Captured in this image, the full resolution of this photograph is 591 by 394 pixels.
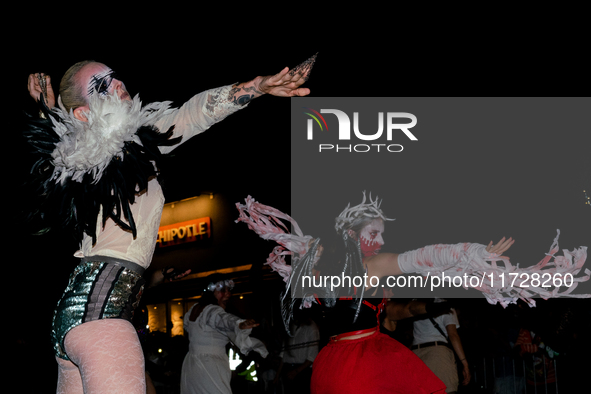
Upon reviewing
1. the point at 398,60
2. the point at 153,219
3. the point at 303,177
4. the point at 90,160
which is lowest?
the point at 153,219

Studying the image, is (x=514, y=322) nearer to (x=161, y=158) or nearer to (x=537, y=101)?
(x=537, y=101)

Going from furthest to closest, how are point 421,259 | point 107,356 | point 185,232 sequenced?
1. point 185,232
2. point 421,259
3. point 107,356

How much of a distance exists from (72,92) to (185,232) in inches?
640

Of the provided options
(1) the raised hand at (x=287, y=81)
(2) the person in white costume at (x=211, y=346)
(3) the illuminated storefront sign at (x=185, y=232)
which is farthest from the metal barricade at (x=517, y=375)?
(3) the illuminated storefront sign at (x=185, y=232)

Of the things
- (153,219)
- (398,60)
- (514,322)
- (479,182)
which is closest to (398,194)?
(479,182)

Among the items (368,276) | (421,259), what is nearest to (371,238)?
(368,276)

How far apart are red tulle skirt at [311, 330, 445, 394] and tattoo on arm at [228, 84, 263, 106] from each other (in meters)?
2.04

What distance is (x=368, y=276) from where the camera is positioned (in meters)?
3.82

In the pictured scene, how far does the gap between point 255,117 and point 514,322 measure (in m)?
8.04

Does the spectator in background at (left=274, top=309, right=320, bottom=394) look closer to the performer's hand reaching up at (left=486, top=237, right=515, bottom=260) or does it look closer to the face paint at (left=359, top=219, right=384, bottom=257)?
the face paint at (left=359, top=219, right=384, bottom=257)

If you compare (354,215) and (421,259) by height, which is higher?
(354,215)

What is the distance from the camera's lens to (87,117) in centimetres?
208

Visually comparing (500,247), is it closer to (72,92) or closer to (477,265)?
(477,265)

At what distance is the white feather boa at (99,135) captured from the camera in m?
2.01
